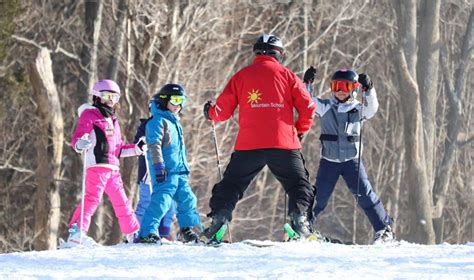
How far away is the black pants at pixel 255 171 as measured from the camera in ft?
28.9

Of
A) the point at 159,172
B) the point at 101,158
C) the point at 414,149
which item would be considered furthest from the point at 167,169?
the point at 414,149

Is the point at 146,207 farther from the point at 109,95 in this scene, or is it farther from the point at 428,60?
the point at 428,60

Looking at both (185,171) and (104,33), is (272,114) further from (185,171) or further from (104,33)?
(104,33)

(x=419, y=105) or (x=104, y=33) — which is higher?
(x=104, y=33)

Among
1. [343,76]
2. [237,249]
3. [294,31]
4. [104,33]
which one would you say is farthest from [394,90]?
[237,249]

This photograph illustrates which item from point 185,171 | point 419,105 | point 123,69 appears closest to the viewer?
point 185,171

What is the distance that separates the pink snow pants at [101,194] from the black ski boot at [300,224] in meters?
1.75

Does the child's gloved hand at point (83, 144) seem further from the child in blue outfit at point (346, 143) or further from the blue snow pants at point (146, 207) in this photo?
the child in blue outfit at point (346, 143)

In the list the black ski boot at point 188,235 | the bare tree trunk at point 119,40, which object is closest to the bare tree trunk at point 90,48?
the bare tree trunk at point 119,40

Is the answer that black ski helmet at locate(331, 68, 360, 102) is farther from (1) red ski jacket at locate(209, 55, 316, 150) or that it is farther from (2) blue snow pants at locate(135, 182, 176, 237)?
(2) blue snow pants at locate(135, 182, 176, 237)

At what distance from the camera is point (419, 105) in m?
19.3

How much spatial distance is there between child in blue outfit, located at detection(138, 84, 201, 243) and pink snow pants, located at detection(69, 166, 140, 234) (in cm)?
45

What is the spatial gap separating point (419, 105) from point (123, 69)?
624 centimetres

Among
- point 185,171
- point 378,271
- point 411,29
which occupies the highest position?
point 411,29
